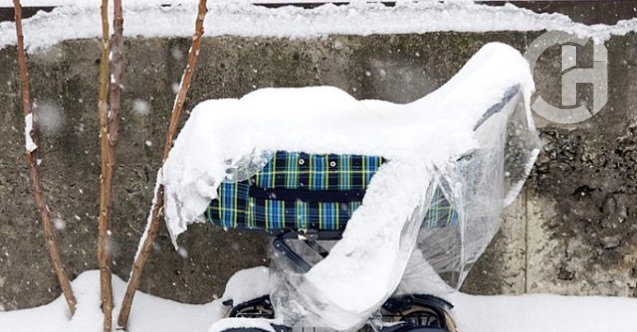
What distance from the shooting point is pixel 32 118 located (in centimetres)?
328

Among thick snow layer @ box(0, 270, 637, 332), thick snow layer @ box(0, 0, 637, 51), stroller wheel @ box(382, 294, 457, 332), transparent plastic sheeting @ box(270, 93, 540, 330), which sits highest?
thick snow layer @ box(0, 0, 637, 51)

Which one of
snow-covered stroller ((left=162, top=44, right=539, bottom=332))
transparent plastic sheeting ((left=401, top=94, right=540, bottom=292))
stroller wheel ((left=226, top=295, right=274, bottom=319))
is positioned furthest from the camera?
stroller wheel ((left=226, top=295, right=274, bottom=319))

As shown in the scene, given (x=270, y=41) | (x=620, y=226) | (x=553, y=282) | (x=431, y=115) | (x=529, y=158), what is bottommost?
(x=553, y=282)

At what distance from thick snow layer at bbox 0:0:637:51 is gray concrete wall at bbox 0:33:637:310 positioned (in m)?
0.04

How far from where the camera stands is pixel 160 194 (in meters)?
3.13

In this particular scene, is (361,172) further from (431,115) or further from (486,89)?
(486,89)

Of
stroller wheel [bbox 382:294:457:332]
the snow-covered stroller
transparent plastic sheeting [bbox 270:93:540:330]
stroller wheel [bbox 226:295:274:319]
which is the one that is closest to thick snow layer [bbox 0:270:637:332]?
stroller wheel [bbox 226:295:274:319]

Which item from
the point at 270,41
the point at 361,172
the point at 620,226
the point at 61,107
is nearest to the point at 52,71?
the point at 61,107

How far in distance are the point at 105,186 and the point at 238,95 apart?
697mm

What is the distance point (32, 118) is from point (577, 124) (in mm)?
2259

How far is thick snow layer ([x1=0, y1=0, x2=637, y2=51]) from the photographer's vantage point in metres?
3.38

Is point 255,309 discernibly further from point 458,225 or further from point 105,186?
point 458,225

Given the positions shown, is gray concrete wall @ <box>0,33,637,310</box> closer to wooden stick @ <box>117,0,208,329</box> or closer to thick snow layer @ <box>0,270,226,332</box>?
thick snow layer @ <box>0,270,226,332</box>

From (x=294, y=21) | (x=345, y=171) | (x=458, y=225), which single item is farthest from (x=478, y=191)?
(x=294, y=21)
